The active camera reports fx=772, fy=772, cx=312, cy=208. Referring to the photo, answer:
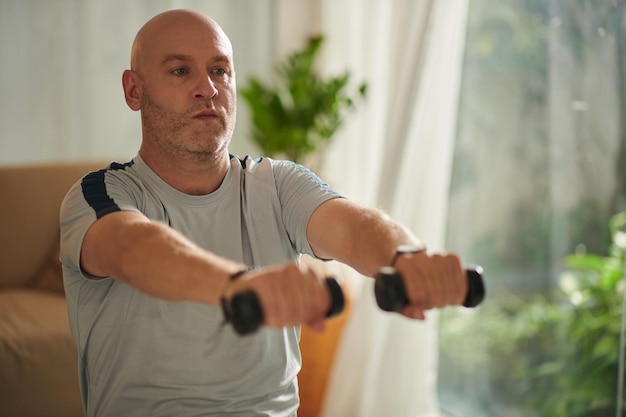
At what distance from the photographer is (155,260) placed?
1.11 meters

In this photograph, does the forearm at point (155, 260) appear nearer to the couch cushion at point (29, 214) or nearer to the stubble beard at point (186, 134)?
the stubble beard at point (186, 134)

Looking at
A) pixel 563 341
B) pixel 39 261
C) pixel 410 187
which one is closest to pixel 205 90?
pixel 410 187

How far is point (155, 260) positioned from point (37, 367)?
177 cm

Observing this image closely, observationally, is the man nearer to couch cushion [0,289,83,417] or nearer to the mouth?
the mouth

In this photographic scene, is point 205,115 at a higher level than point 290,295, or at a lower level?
higher

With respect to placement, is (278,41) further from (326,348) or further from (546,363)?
(546,363)

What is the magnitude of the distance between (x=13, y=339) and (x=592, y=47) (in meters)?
2.13

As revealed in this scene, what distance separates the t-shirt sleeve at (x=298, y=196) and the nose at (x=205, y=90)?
230 millimetres

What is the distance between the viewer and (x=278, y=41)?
4.16 meters

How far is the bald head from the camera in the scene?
1419 mm

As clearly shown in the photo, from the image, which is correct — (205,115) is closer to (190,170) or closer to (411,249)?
(190,170)

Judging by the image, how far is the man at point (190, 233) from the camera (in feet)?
4.39

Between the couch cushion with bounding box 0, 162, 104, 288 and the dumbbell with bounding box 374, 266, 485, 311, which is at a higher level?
the dumbbell with bounding box 374, 266, 485, 311

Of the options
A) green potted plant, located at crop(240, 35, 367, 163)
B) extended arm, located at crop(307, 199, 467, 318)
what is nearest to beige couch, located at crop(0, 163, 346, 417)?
green potted plant, located at crop(240, 35, 367, 163)
